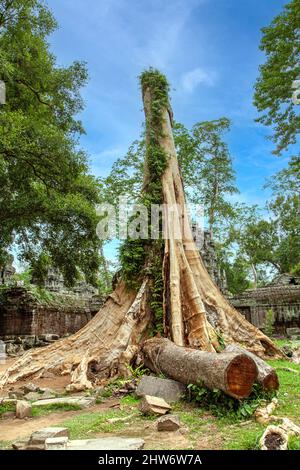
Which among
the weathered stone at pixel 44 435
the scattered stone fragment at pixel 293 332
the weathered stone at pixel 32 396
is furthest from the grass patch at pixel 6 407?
the scattered stone fragment at pixel 293 332

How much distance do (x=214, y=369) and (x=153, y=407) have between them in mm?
757

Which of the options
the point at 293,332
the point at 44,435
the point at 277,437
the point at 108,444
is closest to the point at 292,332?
the point at 293,332

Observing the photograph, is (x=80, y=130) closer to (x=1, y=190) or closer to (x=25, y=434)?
(x=1, y=190)

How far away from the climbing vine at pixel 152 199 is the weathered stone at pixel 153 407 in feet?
10.2

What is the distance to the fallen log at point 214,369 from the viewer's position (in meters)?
4.11

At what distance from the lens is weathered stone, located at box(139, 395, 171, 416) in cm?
417

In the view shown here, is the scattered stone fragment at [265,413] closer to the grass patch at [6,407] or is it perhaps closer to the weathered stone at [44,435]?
the weathered stone at [44,435]

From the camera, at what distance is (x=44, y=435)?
10.4 ft

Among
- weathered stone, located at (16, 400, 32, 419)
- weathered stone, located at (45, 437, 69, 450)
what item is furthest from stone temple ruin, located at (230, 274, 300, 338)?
weathered stone, located at (45, 437, 69, 450)

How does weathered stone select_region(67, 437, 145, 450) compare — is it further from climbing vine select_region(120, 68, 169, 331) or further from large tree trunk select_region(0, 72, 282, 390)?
climbing vine select_region(120, 68, 169, 331)

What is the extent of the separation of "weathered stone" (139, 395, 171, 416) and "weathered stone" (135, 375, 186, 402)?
1.65 ft

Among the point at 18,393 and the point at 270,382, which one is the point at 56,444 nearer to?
the point at 270,382

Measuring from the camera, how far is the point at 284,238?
27969 mm
